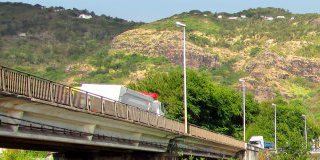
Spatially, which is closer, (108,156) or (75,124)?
(75,124)

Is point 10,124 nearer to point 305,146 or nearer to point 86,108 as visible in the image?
point 86,108

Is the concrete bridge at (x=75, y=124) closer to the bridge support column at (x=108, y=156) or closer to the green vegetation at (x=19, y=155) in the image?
the bridge support column at (x=108, y=156)

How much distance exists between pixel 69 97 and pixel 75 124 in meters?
2.10

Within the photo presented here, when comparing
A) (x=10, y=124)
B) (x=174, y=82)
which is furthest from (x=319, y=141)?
(x=10, y=124)

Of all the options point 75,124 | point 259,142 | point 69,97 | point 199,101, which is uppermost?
point 199,101

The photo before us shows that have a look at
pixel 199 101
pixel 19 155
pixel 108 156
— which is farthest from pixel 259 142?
pixel 108 156

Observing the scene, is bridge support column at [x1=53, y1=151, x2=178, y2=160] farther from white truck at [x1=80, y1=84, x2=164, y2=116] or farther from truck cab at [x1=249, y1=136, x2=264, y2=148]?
truck cab at [x1=249, y1=136, x2=264, y2=148]

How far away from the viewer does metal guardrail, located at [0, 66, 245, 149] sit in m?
23.0

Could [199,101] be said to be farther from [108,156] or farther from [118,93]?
[108,156]

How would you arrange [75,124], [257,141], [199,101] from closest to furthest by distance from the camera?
1. [75,124]
2. [199,101]
3. [257,141]

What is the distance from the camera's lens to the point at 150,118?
4147 cm

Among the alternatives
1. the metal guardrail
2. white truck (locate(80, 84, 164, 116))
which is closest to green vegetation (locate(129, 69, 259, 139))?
white truck (locate(80, 84, 164, 116))

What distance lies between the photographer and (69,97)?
28.2 meters

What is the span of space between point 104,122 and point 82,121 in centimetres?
291
